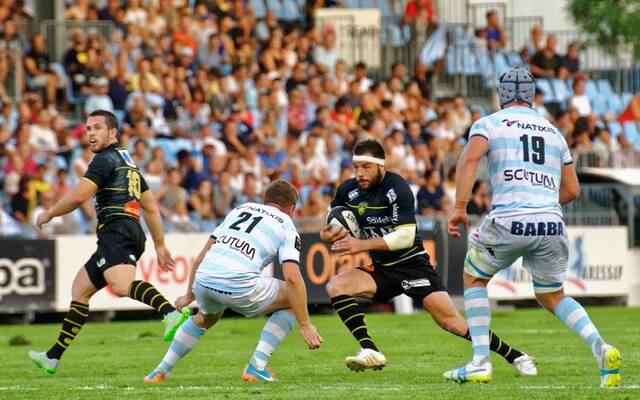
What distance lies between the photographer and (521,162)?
1021cm

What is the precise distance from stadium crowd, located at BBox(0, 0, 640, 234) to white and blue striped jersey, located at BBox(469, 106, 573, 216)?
1130cm

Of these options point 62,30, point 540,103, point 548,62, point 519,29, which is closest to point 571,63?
point 548,62

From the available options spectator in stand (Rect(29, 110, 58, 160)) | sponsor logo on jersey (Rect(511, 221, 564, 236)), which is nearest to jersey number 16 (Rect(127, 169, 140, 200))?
sponsor logo on jersey (Rect(511, 221, 564, 236))

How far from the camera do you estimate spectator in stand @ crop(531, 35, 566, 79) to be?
30.7 m

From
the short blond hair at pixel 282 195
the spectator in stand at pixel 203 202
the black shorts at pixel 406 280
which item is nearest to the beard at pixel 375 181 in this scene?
the black shorts at pixel 406 280

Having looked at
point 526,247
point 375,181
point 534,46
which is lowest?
point 526,247

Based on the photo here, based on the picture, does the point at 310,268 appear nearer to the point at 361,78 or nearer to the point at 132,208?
the point at 361,78

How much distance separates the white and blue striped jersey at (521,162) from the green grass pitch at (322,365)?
132 cm

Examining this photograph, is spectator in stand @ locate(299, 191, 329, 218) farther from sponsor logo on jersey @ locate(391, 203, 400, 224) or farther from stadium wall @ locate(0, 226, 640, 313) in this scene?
sponsor logo on jersey @ locate(391, 203, 400, 224)

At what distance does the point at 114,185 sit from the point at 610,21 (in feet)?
65.0

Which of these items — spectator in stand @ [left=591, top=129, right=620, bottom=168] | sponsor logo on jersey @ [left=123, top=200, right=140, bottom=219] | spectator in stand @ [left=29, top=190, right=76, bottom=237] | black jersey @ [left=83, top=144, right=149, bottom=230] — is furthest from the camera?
spectator in stand @ [left=591, top=129, right=620, bottom=168]

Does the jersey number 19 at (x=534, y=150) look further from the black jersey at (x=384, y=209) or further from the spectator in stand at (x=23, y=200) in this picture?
the spectator in stand at (x=23, y=200)

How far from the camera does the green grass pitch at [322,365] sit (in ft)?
32.8

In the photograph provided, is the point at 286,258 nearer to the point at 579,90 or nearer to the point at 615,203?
the point at 615,203
